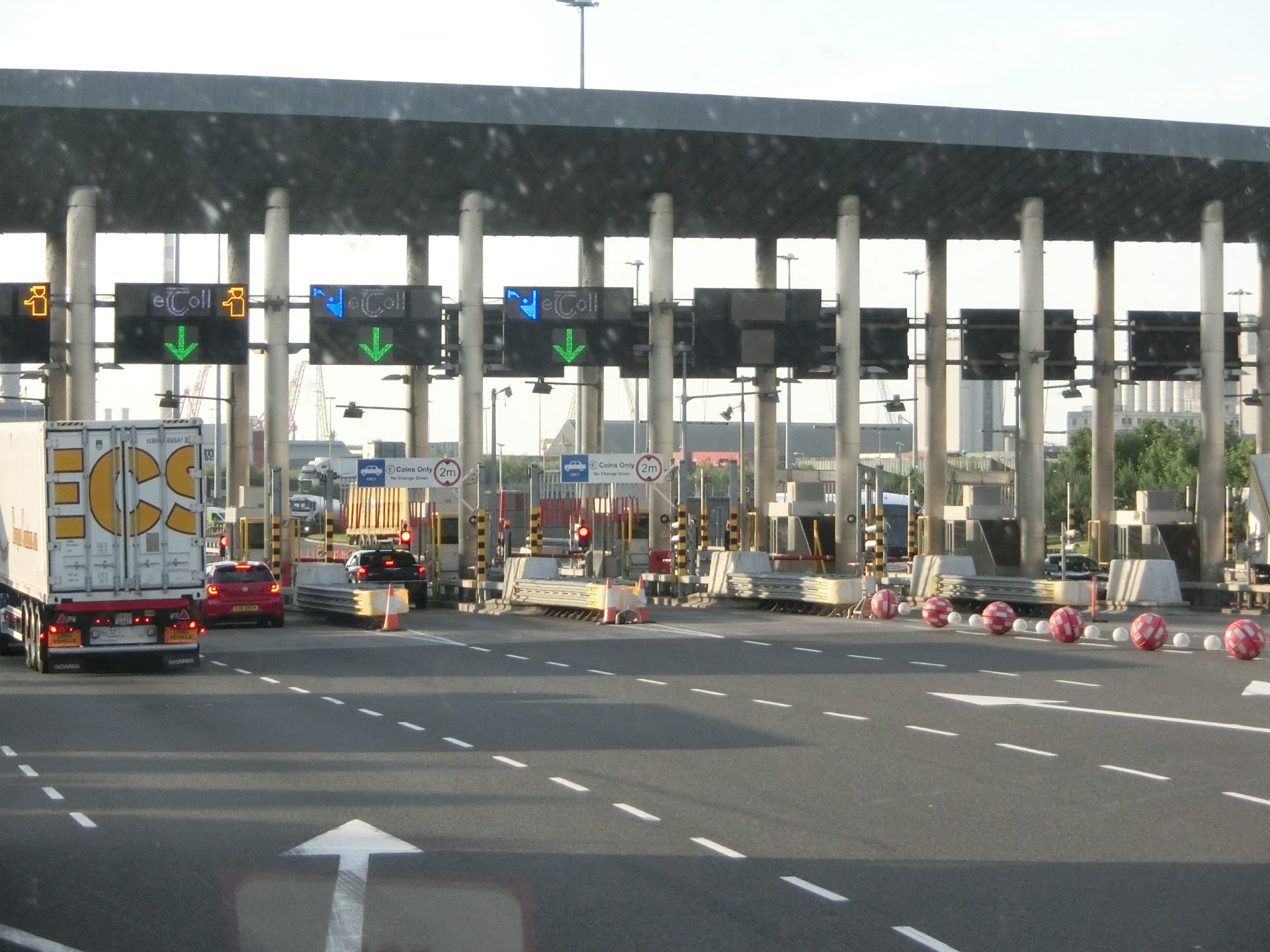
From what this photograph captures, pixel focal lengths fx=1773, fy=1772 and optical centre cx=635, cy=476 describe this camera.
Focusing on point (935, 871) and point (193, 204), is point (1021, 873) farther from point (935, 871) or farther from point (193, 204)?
point (193, 204)

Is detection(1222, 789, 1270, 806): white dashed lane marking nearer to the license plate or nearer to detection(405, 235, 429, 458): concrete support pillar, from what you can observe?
the license plate

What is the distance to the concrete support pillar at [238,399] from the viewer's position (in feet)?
175

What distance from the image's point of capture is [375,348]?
145 feet

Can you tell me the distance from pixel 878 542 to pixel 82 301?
21.3 meters

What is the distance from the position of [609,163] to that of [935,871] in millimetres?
37386

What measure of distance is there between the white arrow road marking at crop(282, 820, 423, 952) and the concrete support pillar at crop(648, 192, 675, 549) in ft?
116

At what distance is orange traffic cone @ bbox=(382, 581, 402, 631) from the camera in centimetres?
3444

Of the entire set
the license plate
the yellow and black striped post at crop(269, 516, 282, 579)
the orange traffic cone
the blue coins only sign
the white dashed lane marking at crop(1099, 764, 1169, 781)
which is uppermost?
the blue coins only sign

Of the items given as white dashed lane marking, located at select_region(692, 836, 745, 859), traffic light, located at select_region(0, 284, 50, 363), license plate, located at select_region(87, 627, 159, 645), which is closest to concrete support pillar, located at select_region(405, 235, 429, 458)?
traffic light, located at select_region(0, 284, 50, 363)

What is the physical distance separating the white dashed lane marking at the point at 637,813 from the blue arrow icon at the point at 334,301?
107 ft

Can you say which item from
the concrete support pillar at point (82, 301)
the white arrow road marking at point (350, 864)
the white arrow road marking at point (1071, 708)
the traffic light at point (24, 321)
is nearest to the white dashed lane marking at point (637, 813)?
the white arrow road marking at point (350, 864)

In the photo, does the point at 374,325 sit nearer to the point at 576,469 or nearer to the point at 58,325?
the point at 576,469

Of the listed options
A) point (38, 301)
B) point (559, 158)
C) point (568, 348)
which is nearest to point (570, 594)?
point (568, 348)

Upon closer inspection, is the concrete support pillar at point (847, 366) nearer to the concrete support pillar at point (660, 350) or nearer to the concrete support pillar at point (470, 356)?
the concrete support pillar at point (660, 350)
